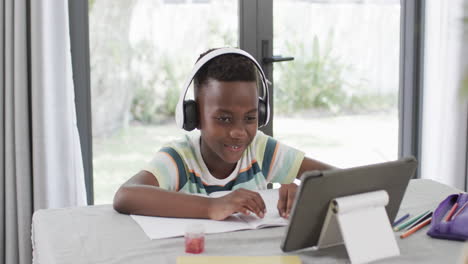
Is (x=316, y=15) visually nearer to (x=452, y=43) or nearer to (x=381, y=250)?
(x=452, y=43)

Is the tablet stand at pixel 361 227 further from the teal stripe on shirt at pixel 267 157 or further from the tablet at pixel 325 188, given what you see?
the teal stripe on shirt at pixel 267 157

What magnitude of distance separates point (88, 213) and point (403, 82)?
209 centimetres

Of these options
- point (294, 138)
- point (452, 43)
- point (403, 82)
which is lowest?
point (294, 138)

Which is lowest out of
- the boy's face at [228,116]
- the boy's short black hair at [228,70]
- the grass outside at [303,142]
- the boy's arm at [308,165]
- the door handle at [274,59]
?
the grass outside at [303,142]

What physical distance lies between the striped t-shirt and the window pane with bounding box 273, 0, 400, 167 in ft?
3.36

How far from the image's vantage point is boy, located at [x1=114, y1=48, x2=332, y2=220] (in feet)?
4.60

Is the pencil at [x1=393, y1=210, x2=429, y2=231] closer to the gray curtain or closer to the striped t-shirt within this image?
the striped t-shirt

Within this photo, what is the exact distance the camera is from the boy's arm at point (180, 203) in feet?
4.03

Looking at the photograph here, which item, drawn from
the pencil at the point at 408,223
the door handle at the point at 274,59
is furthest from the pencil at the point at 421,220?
the door handle at the point at 274,59

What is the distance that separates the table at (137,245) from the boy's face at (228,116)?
1.12 ft

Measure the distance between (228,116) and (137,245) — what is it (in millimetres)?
496

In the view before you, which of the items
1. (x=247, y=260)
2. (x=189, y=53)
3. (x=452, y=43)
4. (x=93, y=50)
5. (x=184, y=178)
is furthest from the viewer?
(x=452, y=43)

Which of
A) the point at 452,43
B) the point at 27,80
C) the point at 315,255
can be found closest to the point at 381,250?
the point at 315,255

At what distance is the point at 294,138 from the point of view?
283cm
